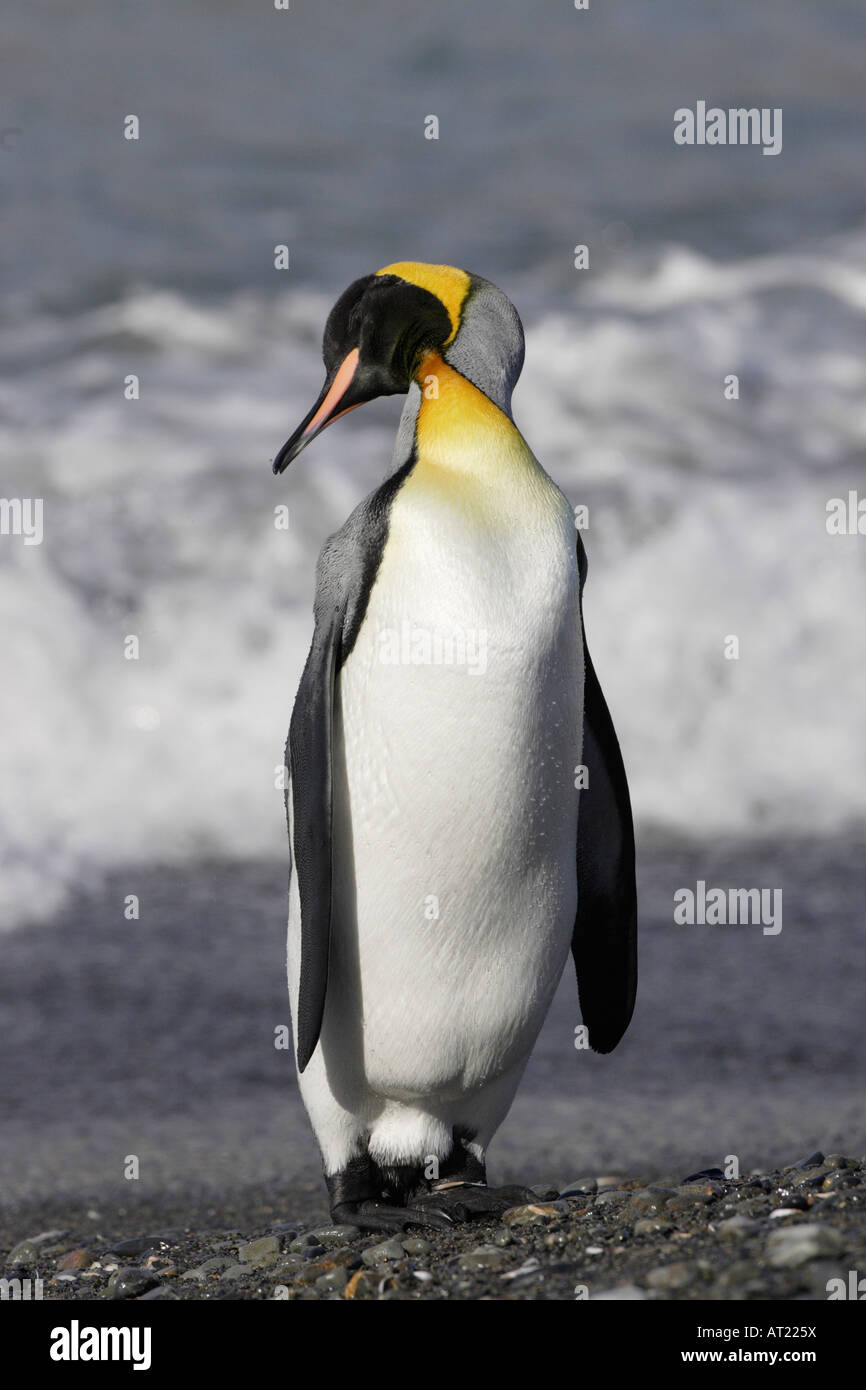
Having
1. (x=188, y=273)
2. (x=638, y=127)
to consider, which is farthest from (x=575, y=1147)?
(x=638, y=127)

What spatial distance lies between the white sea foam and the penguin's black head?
3.16 m

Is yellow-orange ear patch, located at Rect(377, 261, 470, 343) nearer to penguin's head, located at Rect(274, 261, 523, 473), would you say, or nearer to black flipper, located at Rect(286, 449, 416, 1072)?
penguin's head, located at Rect(274, 261, 523, 473)

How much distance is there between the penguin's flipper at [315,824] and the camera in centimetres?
285

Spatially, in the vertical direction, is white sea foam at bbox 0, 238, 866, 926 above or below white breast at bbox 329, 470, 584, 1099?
above

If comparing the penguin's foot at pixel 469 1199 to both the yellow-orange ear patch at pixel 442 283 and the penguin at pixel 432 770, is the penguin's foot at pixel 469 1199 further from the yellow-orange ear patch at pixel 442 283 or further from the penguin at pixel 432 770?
the yellow-orange ear patch at pixel 442 283

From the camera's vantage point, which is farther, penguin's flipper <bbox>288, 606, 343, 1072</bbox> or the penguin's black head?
the penguin's black head

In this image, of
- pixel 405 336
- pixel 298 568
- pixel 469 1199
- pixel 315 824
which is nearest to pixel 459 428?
pixel 405 336

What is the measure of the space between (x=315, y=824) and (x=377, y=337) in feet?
3.00

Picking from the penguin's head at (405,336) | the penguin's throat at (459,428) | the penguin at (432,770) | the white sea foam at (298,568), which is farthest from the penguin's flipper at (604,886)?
the white sea foam at (298,568)

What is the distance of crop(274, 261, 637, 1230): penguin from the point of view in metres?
2.85

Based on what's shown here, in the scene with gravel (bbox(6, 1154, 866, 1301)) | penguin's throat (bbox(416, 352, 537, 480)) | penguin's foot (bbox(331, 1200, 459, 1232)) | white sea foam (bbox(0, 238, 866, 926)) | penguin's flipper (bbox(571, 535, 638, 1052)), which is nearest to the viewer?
gravel (bbox(6, 1154, 866, 1301))

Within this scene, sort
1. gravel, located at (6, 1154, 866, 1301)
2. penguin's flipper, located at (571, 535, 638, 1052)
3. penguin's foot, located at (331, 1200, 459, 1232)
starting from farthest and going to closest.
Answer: penguin's flipper, located at (571, 535, 638, 1052) → penguin's foot, located at (331, 1200, 459, 1232) → gravel, located at (6, 1154, 866, 1301)

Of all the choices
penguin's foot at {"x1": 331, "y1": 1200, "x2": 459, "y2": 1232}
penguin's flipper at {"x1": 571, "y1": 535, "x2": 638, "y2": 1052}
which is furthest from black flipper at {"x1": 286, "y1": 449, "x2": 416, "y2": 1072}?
penguin's flipper at {"x1": 571, "y1": 535, "x2": 638, "y2": 1052}
